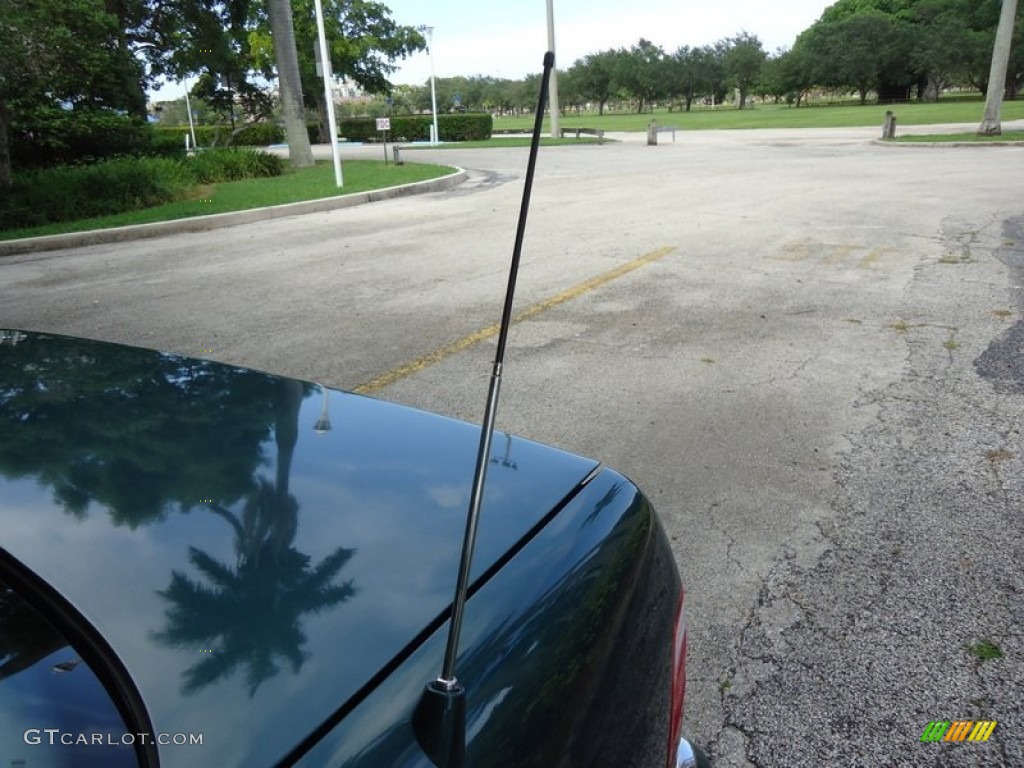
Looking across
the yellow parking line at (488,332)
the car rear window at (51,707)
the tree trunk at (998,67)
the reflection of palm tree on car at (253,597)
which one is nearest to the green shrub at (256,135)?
the tree trunk at (998,67)

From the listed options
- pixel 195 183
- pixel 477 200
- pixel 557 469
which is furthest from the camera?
pixel 195 183

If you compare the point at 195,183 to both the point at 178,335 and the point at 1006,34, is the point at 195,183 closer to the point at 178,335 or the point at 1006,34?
the point at 178,335

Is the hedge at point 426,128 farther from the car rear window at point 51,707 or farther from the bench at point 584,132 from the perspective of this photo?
the car rear window at point 51,707

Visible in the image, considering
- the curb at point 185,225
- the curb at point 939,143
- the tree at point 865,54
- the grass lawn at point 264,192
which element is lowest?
the curb at point 185,225

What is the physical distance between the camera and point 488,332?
19.3ft

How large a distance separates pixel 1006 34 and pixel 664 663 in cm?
2800

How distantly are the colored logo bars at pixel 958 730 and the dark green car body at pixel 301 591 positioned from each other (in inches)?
44.1

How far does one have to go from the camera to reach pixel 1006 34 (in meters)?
23.1

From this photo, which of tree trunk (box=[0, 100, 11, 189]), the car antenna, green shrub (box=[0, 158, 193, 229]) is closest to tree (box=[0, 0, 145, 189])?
tree trunk (box=[0, 100, 11, 189])

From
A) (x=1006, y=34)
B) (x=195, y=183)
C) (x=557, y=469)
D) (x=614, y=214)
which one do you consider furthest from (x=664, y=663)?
(x=1006, y=34)

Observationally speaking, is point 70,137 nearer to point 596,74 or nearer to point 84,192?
point 84,192

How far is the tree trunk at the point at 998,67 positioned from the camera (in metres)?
22.8

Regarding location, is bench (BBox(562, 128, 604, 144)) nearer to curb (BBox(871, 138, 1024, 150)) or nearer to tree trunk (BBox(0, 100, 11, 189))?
curb (BBox(871, 138, 1024, 150))

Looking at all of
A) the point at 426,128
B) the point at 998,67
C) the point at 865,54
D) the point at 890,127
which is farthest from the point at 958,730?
the point at 865,54
